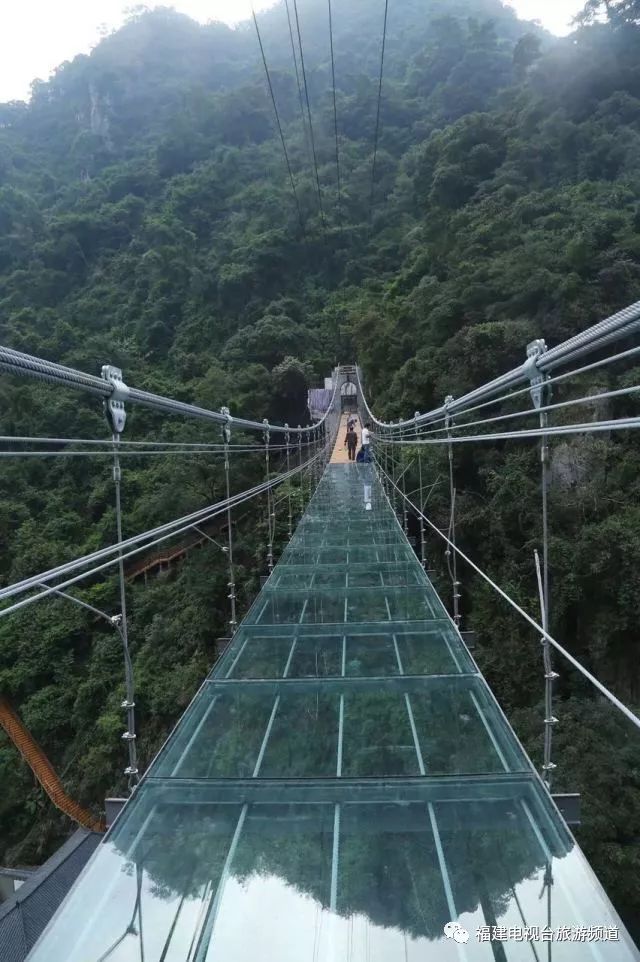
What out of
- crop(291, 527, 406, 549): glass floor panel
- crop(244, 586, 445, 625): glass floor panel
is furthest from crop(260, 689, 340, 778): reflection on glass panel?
crop(291, 527, 406, 549): glass floor panel

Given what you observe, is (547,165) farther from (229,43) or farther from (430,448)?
(229,43)

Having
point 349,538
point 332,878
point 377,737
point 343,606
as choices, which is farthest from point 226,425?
point 349,538

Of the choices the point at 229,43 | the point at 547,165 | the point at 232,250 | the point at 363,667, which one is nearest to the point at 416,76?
the point at 232,250

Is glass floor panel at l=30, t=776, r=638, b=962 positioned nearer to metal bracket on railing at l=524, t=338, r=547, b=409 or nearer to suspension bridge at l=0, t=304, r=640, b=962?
suspension bridge at l=0, t=304, r=640, b=962

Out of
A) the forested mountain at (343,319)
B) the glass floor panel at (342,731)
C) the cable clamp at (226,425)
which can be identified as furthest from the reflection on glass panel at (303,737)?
the forested mountain at (343,319)

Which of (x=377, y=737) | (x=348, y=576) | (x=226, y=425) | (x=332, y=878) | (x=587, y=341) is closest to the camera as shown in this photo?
(x=332, y=878)

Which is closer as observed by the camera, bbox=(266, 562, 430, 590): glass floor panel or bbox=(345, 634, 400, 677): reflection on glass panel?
bbox=(345, 634, 400, 677): reflection on glass panel

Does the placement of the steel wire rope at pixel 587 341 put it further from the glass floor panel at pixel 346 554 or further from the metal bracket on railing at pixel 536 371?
the glass floor panel at pixel 346 554

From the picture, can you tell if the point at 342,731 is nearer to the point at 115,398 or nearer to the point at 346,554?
the point at 115,398
